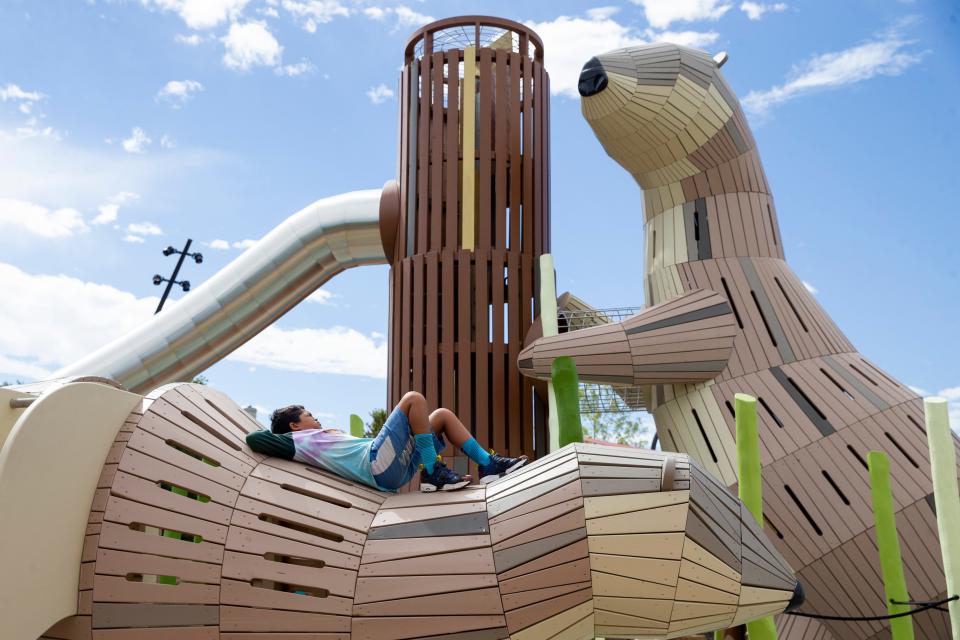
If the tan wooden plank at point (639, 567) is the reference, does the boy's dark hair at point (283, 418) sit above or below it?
above

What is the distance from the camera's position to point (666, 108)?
8.81 m

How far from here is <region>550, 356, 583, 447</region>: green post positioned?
5859 mm

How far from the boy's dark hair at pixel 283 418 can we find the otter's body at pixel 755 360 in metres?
3.49

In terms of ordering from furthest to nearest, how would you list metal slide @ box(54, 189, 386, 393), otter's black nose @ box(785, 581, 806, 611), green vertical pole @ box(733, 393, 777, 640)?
metal slide @ box(54, 189, 386, 393), green vertical pole @ box(733, 393, 777, 640), otter's black nose @ box(785, 581, 806, 611)

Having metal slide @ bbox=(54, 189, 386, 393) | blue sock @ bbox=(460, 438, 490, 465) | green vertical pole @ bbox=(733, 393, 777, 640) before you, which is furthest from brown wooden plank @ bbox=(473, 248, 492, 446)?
blue sock @ bbox=(460, 438, 490, 465)

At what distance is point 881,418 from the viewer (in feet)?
25.0

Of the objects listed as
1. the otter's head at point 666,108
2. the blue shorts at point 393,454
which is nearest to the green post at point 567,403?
the blue shorts at point 393,454

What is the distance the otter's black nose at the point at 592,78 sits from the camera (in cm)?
876

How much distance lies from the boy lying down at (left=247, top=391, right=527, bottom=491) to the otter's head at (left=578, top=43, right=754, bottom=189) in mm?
4941

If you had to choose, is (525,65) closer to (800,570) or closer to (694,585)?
(800,570)

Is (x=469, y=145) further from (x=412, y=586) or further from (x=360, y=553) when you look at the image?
(x=412, y=586)

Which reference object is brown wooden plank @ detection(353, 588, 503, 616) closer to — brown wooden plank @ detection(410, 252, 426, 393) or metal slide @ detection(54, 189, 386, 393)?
brown wooden plank @ detection(410, 252, 426, 393)

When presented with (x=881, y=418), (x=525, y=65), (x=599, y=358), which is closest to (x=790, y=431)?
(x=881, y=418)

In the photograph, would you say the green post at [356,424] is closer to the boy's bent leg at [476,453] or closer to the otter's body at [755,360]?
the otter's body at [755,360]
